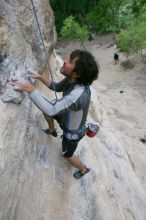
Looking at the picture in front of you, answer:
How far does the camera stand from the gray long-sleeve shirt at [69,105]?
465 centimetres

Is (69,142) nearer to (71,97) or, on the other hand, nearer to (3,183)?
(71,97)

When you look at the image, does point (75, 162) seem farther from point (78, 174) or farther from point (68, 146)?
point (68, 146)

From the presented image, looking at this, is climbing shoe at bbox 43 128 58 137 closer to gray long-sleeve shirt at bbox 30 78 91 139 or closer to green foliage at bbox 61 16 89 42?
gray long-sleeve shirt at bbox 30 78 91 139

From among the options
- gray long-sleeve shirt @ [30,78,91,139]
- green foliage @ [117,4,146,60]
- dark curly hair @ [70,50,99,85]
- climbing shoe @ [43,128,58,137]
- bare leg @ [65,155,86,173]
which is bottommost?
green foliage @ [117,4,146,60]

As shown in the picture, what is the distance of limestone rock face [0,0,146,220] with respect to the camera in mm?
4602

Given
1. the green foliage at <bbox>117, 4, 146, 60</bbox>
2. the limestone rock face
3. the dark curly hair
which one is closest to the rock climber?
the dark curly hair

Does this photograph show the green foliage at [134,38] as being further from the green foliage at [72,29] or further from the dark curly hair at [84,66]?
the dark curly hair at [84,66]

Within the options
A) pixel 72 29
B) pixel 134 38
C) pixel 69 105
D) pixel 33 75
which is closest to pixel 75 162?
pixel 69 105

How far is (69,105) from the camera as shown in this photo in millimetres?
4684

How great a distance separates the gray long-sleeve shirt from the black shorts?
0.16m

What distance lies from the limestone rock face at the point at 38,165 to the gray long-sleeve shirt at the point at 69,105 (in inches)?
A: 15.8

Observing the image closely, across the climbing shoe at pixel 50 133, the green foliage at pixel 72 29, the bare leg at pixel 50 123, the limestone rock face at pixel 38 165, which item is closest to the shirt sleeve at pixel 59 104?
the limestone rock face at pixel 38 165

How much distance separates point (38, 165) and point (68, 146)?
0.46 metres

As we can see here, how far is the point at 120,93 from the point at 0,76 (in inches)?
445
